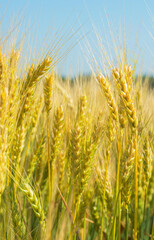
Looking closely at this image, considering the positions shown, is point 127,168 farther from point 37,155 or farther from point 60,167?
point 37,155

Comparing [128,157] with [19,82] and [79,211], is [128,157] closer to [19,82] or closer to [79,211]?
[79,211]

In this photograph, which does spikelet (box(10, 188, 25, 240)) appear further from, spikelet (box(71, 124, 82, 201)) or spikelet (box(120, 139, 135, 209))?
spikelet (box(120, 139, 135, 209))

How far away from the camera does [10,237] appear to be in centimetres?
140

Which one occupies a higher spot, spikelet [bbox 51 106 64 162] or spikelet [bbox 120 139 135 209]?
spikelet [bbox 51 106 64 162]

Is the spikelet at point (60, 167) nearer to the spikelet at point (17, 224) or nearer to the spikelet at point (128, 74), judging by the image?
the spikelet at point (17, 224)

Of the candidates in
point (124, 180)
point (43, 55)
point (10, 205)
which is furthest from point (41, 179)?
point (43, 55)

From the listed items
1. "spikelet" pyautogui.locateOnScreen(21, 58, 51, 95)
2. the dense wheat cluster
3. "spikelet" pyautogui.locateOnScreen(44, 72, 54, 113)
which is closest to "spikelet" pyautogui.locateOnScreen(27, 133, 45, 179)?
the dense wheat cluster

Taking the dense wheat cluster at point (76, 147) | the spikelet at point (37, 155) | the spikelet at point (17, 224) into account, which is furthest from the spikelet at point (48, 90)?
the spikelet at point (17, 224)

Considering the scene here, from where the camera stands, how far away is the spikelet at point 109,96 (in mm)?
1443

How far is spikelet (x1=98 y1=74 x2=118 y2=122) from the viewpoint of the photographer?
4.74 feet

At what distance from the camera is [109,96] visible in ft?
4.82

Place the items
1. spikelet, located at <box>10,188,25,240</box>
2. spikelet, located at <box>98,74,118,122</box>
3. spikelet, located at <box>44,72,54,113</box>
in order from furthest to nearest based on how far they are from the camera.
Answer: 1. spikelet, located at <box>44,72,54,113</box>
2. spikelet, located at <box>98,74,118,122</box>
3. spikelet, located at <box>10,188,25,240</box>

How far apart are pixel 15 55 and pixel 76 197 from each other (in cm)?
89

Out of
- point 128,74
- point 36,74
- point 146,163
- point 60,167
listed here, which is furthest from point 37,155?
point 128,74
